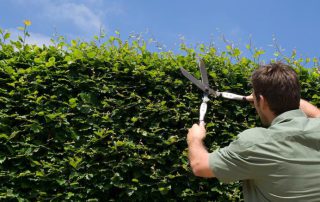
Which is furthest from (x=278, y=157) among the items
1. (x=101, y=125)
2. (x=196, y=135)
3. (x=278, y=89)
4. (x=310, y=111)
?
(x=101, y=125)

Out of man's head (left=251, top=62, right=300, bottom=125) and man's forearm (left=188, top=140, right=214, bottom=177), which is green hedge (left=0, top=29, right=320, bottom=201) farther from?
man's head (left=251, top=62, right=300, bottom=125)

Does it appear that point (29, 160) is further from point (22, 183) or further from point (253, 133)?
point (253, 133)

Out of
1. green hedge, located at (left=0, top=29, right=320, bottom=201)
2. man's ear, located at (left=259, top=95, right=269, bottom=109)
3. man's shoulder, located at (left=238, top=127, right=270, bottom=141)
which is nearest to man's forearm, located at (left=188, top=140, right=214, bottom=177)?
man's shoulder, located at (left=238, top=127, right=270, bottom=141)

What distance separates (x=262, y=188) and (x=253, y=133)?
270 mm

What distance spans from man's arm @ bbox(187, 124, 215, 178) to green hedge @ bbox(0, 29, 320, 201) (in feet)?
6.46

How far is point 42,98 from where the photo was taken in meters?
4.60

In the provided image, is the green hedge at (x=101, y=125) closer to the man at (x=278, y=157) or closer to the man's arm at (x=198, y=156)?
the man's arm at (x=198, y=156)

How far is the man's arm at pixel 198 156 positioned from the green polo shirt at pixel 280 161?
0.12 meters

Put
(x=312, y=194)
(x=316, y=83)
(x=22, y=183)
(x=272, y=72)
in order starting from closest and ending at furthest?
(x=312, y=194)
(x=272, y=72)
(x=22, y=183)
(x=316, y=83)

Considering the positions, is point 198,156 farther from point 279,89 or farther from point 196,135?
point 279,89

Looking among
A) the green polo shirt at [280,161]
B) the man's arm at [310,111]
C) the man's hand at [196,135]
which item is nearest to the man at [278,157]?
the green polo shirt at [280,161]

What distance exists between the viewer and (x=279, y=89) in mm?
2365

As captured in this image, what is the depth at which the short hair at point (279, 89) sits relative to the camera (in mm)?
2369

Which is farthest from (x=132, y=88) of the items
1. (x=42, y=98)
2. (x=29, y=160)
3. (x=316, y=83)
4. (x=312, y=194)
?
(x=312, y=194)
